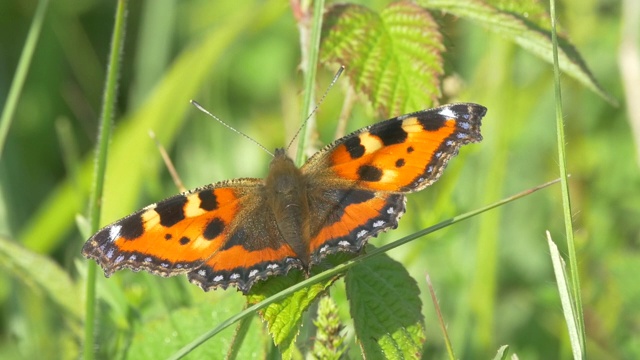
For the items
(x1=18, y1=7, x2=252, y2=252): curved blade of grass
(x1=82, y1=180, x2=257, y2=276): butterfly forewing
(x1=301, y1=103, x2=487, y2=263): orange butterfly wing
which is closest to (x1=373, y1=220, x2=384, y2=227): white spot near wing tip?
(x1=301, y1=103, x2=487, y2=263): orange butterfly wing

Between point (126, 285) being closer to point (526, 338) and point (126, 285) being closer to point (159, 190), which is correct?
point (159, 190)

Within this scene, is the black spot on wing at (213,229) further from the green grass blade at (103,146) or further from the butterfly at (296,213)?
the green grass blade at (103,146)

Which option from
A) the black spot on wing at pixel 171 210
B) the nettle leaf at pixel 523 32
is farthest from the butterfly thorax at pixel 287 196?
the nettle leaf at pixel 523 32

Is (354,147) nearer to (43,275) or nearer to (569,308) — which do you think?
(569,308)

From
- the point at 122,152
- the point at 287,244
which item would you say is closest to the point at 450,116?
the point at 287,244

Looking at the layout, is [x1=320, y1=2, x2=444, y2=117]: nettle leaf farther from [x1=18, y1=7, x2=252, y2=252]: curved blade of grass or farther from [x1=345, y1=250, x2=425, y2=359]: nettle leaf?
[x1=18, y1=7, x2=252, y2=252]: curved blade of grass

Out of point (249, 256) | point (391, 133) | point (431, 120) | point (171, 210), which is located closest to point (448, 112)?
point (431, 120)
